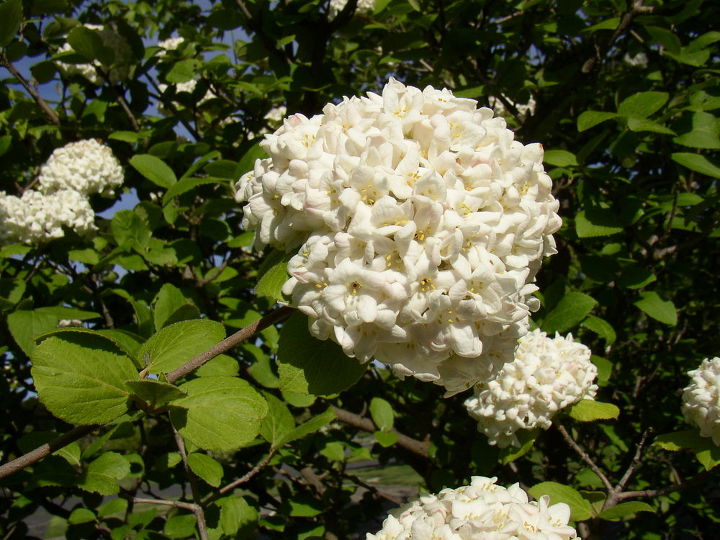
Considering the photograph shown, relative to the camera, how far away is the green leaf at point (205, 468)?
189cm

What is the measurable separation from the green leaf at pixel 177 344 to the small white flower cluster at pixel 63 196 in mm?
2043

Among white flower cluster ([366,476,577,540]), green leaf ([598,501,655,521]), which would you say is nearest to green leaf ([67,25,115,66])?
white flower cluster ([366,476,577,540])

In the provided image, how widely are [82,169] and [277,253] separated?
2.36m

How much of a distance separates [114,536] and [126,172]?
7.01ft

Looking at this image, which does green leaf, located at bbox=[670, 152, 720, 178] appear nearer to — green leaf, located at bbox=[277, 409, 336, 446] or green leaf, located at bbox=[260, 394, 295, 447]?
green leaf, located at bbox=[277, 409, 336, 446]

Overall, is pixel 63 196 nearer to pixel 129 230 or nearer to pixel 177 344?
pixel 129 230

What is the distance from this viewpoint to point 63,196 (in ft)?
10.1

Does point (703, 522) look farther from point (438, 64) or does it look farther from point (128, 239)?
point (128, 239)

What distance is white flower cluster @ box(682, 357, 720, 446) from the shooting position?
Result: 2.15 m

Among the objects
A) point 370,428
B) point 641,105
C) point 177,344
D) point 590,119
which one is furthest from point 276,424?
point 641,105

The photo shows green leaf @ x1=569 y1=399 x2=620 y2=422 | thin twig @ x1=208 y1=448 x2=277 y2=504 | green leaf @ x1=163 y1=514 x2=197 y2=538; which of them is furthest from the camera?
green leaf @ x1=163 y1=514 x2=197 y2=538

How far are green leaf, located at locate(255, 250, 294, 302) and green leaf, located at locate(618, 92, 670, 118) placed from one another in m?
1.70

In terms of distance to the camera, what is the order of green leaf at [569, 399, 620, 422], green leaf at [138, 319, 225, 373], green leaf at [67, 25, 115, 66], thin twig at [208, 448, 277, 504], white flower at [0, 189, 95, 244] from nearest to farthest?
green leaf at [138, 319, 225, 373]
thin twig at [208, 448, 277, 504]
green leaf at [569, 399, 620, 422]
white flower at [0, 189, 95, 244]
green leaf at [67, 25, 115, 66]

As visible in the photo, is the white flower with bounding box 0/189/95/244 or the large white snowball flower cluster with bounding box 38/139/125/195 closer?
the white flower with bounding box 0/189/95/244
